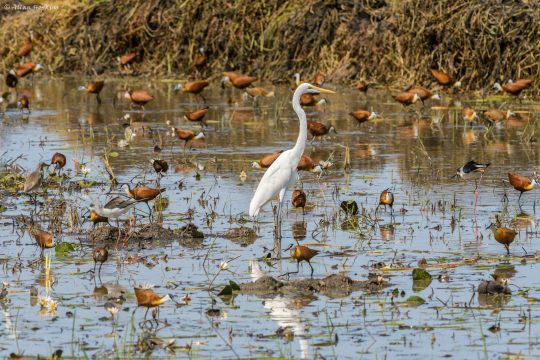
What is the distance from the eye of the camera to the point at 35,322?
768 cm

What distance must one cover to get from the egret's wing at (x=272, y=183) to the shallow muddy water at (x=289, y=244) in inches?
11.5

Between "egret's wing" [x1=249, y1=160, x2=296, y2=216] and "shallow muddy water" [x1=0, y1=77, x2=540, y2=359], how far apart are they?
29 cm

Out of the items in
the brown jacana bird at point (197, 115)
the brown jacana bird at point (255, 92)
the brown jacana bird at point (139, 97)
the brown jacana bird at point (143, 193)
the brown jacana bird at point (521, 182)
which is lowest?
the brown jacana bird at point (143, 193)

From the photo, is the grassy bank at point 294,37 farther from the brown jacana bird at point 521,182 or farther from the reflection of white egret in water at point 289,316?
the reflection of white egret in water at point 289,316

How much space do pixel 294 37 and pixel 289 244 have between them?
42.7 ft

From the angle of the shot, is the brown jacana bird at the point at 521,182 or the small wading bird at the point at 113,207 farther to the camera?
the brown jacana bird at the point at 521,182

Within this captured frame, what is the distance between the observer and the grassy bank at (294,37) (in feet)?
66.1

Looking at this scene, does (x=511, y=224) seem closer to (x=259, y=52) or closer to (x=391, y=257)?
(x=391, y=257)

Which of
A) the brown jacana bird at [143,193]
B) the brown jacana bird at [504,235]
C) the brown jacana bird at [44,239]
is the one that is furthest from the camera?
the brown jacana bird at [143,193]

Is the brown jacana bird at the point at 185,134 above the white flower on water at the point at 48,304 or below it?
above

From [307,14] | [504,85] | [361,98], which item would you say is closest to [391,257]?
[504,85]

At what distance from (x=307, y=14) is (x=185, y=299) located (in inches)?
601

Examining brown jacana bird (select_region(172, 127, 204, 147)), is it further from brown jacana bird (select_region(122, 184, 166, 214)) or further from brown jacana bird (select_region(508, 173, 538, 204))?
brown jacana bird (select_region(508, 173, 538, 204))

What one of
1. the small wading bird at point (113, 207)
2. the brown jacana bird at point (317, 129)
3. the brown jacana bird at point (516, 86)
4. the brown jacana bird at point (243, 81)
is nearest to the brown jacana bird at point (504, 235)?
the small wading bird at point (113, 207)
